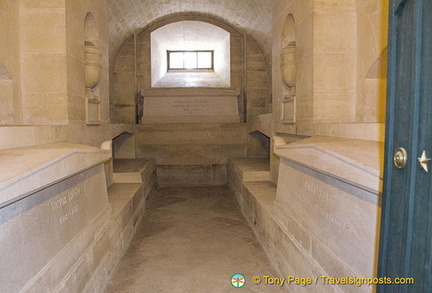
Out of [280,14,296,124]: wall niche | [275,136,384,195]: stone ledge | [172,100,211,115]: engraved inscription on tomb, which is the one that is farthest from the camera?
[172,100,211,115]: engraved inscription on tomb

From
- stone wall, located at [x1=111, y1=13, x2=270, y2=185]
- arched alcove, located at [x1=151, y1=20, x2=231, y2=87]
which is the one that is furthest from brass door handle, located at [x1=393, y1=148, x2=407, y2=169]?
arched alcove, located at [x1=151, y1=20, x2=231, y2=87]

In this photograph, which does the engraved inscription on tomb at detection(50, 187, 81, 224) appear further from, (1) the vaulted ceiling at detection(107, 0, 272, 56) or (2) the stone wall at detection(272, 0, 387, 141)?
(1) the vaulted ceiling at detection(107, 0, 272, 56)

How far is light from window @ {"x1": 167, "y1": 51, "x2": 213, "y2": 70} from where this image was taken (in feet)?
32.0

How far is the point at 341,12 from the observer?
13.2 ft

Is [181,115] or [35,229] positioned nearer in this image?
[35,229]

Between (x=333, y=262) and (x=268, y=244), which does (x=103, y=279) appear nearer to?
(x=268, y=244)

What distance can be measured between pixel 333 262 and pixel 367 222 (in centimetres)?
44

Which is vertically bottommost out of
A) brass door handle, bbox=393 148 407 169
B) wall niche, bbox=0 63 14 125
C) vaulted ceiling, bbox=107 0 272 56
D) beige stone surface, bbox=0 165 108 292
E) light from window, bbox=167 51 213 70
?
beige stone surface, bbox=0 165 108 292

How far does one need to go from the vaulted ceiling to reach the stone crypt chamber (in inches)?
2.2

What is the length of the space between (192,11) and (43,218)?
25.4 ft

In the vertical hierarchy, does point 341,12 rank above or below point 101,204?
above

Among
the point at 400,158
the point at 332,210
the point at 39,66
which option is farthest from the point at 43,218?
the point at 39,66

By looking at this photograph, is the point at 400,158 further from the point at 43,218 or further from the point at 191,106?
the point at 191,106

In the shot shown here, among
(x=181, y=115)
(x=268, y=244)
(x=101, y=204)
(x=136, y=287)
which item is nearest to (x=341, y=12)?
(x=268, y=244)
